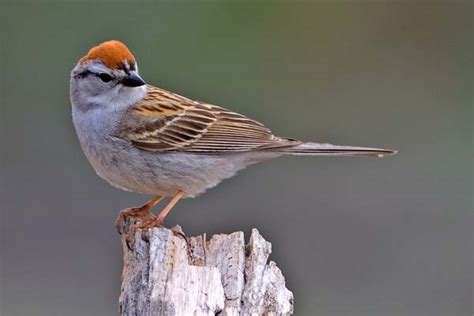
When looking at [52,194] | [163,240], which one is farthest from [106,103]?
[52,194]

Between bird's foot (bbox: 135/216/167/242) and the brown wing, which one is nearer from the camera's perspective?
bird's foot (bbox: 135/216/167/242)

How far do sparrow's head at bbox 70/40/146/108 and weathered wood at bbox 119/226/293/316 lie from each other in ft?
4.59

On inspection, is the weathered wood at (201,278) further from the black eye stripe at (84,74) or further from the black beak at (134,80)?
the black eye stripe at (84,74)

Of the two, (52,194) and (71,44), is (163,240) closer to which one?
(52,194)

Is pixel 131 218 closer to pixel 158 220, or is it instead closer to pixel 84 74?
pixel 158 220

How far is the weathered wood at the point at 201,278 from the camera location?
6.77 meters

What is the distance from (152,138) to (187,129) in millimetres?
307

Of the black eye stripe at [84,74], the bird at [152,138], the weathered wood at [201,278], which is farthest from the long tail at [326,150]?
the weathered wood at [201,278]

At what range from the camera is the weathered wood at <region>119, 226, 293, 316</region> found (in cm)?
677

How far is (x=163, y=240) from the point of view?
7254mm

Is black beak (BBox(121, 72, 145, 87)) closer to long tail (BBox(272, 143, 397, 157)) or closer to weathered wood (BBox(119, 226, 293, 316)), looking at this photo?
long tail (BBox(272, 143, 397, 157))

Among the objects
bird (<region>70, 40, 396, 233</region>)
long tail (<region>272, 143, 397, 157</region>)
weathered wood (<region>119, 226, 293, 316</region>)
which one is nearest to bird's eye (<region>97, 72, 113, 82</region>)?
bird (<region>70, 40, 396, 233</region>)

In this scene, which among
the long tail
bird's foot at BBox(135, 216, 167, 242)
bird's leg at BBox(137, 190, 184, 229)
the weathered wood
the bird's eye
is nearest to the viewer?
the weathered wood

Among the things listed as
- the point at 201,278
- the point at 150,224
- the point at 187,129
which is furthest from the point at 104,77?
the point at 201,278
